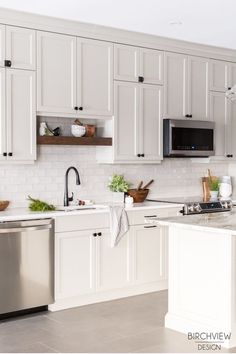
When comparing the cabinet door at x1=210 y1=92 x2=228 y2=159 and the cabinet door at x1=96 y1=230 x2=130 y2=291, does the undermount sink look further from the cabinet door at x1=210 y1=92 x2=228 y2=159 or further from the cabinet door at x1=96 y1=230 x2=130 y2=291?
the cabinet door at x1=210 y1=92 x2=228 y2=159

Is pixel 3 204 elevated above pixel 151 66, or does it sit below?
below

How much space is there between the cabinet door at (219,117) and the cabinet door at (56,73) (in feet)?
6.71

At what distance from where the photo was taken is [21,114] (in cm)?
529

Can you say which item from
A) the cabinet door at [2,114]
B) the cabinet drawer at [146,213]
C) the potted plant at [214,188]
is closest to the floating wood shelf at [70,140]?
the cabinet door at [2,114]

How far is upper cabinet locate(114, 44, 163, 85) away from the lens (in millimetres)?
6012

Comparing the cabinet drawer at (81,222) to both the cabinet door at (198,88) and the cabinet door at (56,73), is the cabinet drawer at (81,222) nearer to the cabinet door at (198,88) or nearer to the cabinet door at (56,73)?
the cabinet door at (56,73)

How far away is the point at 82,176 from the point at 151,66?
1439mm

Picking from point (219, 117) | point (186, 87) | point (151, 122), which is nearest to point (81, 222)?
point (151, 122)

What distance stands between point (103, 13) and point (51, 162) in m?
1.60

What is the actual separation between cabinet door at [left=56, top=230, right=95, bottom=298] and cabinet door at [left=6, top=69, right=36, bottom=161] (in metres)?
0.86

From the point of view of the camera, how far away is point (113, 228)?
5.55 m

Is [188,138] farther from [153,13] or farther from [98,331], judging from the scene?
[98,331]

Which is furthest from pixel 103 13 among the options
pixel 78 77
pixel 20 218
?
pixel 20 218

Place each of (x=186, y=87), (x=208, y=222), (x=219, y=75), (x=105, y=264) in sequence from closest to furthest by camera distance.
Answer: (x=208, y=222)
(x=105, y=264)
(x=186, y=87)
(x=219, y=75)
